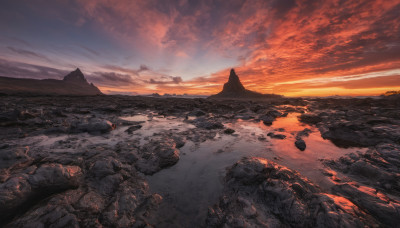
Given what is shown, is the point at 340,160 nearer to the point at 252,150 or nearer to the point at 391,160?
the point at 391,160

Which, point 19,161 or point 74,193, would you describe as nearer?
point 74,193

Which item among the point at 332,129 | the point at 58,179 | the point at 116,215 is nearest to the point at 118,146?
the point at 58,179

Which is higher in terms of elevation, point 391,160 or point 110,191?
point 391,160

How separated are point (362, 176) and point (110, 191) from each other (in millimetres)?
5777

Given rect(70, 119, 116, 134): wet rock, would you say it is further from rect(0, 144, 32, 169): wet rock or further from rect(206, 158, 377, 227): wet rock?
rect(206, 158, 377, 227): wet rock

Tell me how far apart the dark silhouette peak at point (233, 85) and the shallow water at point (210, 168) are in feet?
429

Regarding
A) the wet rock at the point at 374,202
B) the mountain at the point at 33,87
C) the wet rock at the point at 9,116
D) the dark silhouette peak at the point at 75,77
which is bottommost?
the wet rock at the point at 374,202

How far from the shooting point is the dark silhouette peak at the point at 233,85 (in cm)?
13227

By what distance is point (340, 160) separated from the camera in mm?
4137

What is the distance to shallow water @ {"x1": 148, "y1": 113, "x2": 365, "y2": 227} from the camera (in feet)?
7.98

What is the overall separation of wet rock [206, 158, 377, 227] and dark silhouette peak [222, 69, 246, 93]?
133432 mm

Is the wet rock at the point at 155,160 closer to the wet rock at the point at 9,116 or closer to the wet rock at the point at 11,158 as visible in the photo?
the wet rock at the point at 11,158

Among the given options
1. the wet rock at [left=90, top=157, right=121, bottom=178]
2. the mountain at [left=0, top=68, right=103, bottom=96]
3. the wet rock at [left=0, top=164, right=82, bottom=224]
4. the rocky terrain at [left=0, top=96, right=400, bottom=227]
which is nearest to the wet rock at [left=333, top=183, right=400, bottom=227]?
the rocky terrain at [left=0, top=96, right=400, bottom=227]

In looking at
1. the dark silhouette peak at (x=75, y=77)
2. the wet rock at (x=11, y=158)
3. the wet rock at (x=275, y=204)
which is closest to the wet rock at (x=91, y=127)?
the wet rock at (x=11, y=158)
